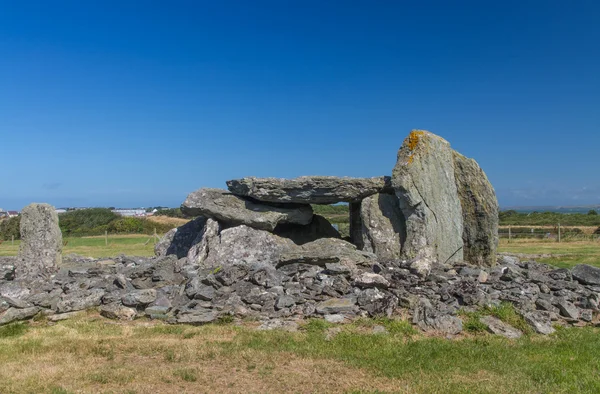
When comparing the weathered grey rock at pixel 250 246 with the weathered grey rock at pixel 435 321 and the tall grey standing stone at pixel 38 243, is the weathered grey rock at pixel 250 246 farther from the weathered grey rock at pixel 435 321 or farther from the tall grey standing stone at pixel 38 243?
the weathered grey rock at pixel 435 321

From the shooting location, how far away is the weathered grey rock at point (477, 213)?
15.0 m

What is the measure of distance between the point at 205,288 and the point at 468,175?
8831mm

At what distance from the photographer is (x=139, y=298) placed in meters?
11.0

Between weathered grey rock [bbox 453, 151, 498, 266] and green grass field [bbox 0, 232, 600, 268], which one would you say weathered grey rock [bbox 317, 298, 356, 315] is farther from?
green grass field [bbox 0, 232, 600, 268]

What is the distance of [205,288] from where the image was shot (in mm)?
11383

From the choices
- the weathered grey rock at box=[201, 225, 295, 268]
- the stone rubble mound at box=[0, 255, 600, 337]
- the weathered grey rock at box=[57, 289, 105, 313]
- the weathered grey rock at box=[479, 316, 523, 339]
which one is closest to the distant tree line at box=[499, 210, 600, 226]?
the weathered grey rock at box=[201, 225, 295, 268]

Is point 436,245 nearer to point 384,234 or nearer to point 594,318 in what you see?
point 384,234

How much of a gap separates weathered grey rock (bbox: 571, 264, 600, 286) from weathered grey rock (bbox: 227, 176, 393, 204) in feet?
20.0

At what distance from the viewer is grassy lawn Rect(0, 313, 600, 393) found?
6.62 metres

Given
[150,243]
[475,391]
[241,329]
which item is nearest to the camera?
[475,391]

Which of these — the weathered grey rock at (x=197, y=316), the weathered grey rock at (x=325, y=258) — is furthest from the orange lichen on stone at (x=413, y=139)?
the weathered grey rock at (x=197, y=316)

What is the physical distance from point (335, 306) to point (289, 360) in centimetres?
265

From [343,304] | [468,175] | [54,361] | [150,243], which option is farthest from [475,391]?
[150,243]

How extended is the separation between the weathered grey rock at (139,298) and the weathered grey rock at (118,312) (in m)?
0.20
